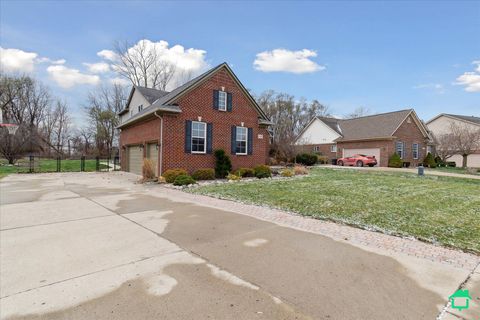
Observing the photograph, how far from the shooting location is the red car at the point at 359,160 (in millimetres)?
25453

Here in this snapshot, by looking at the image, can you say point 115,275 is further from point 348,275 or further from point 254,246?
point 348,275

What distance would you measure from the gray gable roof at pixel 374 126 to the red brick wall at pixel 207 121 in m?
16.1

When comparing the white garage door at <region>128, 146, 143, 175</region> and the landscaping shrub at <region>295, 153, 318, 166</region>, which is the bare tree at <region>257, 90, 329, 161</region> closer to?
the landscaping shrub at <region>295, 153, 318, 166</region>

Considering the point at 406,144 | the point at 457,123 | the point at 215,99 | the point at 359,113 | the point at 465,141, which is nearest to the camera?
→ the point at 215,99

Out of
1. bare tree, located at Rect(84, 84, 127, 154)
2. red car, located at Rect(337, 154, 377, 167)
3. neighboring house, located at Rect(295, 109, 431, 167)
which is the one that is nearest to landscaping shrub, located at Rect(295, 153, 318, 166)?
red car, located at Rect(337, 154, 377, 167)

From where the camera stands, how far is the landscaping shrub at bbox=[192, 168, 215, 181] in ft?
43.0

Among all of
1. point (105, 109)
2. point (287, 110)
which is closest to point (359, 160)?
point (287, 110)

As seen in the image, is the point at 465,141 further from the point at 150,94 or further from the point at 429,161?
the point at 150,94

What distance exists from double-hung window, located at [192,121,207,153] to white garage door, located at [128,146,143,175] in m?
4.85

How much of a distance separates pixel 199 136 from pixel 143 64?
25.6 m

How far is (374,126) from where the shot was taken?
27.8 metres

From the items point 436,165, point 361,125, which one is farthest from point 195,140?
point 436,165

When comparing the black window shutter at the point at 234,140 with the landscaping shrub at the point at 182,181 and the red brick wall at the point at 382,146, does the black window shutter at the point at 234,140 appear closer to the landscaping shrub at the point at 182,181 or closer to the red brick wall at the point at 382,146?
the landscaping shrub at the point at 182,181

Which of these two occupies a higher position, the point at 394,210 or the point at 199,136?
the point at 199,136
